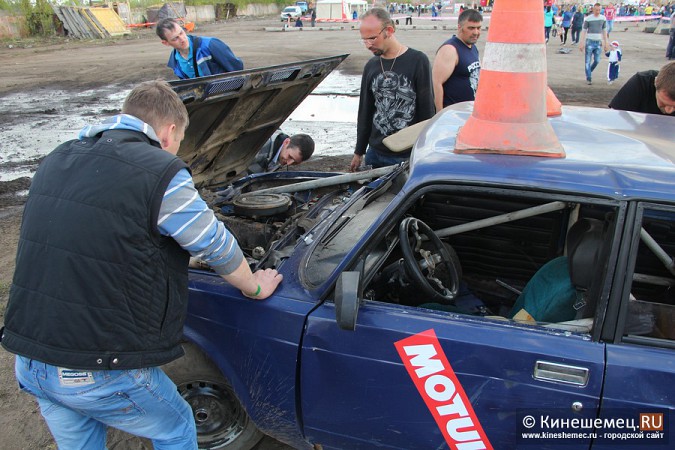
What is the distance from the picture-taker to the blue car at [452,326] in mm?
1709

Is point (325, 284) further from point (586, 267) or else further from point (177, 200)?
point (586, 267)

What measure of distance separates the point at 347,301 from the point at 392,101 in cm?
275

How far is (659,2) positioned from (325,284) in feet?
244

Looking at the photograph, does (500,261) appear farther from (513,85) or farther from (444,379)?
(444,379)

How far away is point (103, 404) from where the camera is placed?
5.72ft

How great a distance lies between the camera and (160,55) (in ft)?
61.0

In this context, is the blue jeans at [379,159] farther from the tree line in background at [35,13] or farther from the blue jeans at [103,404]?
the tree line in background at [35,13]

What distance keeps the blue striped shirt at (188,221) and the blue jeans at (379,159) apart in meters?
A: 2.60

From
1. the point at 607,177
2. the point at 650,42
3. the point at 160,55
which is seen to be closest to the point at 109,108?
the point at 160,55

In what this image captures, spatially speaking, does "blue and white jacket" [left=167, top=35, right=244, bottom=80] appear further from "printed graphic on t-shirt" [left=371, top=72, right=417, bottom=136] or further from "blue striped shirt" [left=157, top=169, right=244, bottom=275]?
"blue striped shirt" [left=157, top=169, right=244, bottom=275]

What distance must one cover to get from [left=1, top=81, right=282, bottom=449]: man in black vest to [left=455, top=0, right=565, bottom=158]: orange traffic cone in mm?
1114

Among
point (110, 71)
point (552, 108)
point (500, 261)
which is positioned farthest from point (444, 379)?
point (110, 71)

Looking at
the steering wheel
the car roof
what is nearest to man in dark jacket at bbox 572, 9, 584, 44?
the car roof

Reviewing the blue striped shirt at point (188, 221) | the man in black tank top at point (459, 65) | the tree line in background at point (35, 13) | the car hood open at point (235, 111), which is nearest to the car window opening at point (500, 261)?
the blue striped shirt at point (188, 221)
